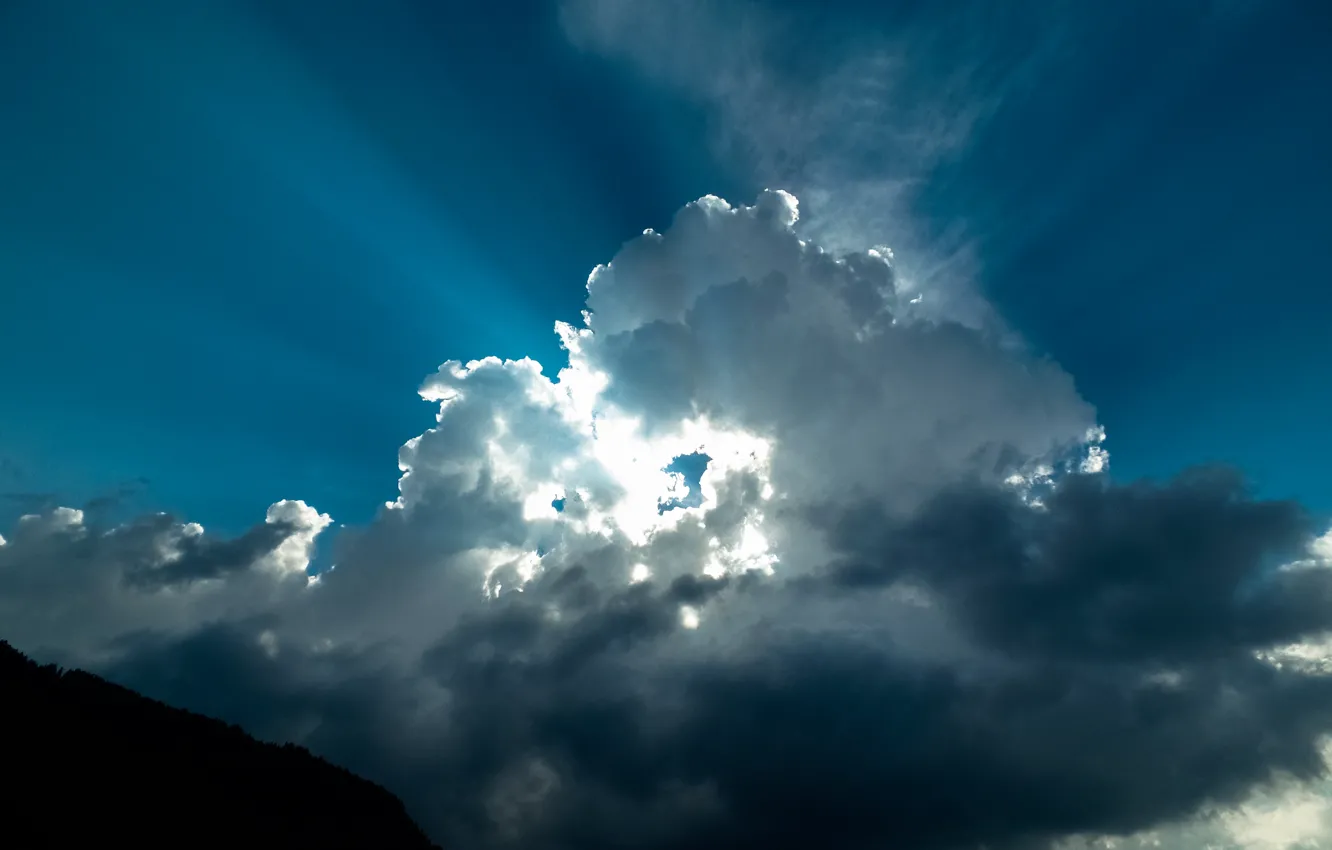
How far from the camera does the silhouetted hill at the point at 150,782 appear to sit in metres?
34.7

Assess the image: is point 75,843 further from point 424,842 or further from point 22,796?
point 424,842

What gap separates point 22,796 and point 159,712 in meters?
16.5

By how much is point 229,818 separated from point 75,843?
1059cm

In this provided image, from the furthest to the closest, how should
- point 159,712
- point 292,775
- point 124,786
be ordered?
point 292,775 < point 159,712 < point 124,786

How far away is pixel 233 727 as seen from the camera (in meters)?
53.4

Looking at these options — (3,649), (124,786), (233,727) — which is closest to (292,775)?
(233,727)

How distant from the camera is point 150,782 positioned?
4066 cm

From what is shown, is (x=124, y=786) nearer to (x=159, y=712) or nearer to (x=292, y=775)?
(x=159, y=712)

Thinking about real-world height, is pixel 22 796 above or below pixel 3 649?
below

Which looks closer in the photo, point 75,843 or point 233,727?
point 75,843

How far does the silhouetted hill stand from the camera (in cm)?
3466

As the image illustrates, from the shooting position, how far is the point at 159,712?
4906 centimetres

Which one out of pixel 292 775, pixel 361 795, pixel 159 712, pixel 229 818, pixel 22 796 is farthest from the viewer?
pixel 361 795

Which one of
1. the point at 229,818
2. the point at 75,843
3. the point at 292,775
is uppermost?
the point at 292,775
